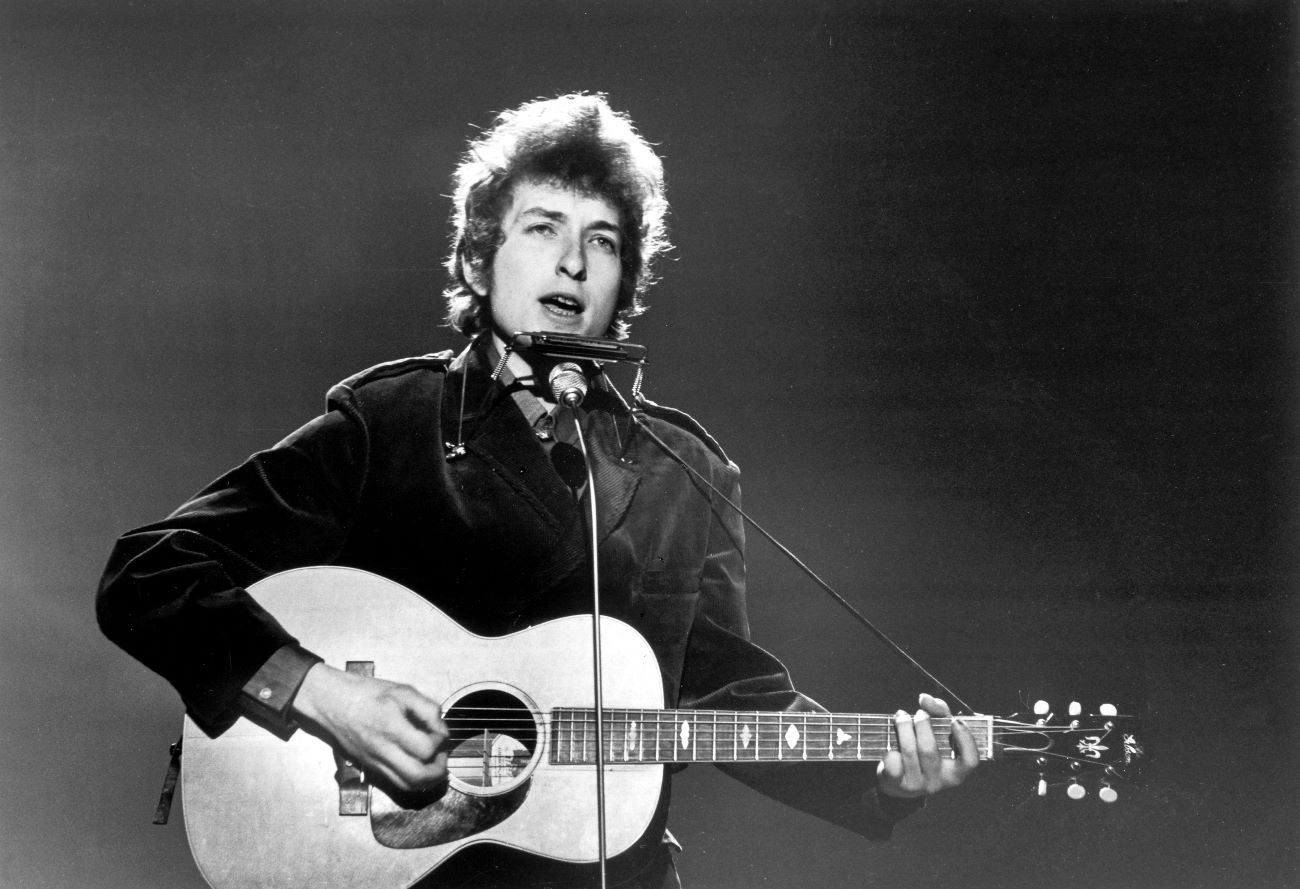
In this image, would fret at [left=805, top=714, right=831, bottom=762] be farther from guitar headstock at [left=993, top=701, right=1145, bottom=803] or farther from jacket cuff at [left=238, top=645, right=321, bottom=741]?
jacket cuff at [left=238, top=645, right=321, bottom=741]

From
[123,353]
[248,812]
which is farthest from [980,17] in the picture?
[248,812]

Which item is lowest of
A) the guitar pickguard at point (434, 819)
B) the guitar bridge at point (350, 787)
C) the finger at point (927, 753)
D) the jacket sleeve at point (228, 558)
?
the guitar pickguard at point (434, 819)

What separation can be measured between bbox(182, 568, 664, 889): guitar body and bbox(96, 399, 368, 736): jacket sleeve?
49 millimetres

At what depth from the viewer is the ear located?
82.5 inches

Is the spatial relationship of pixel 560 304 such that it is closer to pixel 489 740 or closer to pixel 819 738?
pixel 489 740

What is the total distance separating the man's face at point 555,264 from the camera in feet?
6.68

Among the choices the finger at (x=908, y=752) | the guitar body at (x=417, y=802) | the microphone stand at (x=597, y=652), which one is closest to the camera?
the microphone stand at (x=597, y=652)

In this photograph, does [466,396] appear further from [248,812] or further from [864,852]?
[864,852]

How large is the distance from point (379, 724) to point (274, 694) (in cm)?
18

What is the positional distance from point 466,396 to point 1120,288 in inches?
57.8

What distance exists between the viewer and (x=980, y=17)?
2.37 meters

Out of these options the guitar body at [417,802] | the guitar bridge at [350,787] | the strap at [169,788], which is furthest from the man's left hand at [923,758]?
the strap at [169,788]

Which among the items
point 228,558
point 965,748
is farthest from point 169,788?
point 965,748

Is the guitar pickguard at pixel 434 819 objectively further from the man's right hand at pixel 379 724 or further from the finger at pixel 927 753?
the finger at pixel 927 753
